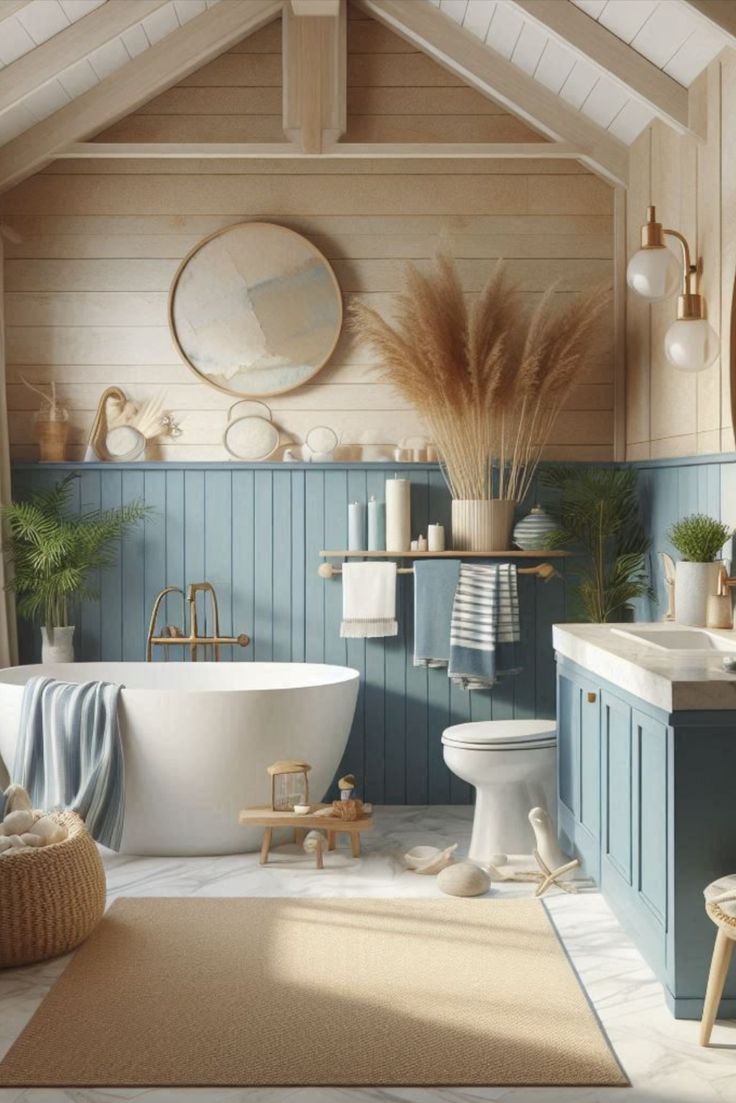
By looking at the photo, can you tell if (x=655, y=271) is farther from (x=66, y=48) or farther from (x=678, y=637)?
(x=66, y=48)

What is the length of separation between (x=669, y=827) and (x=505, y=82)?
3.37 metres

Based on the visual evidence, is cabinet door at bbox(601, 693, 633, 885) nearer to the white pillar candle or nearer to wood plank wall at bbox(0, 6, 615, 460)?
the white pillar candle

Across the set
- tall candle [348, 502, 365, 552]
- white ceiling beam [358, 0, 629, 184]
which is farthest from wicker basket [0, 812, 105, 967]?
white ceiling beam [358, 0, 629, 184]

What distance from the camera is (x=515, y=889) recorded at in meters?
3.91

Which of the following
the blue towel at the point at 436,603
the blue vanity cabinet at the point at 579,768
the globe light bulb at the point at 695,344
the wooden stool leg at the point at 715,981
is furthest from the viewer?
the blue towel at the point at 436,603

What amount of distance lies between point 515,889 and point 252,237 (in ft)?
9.37

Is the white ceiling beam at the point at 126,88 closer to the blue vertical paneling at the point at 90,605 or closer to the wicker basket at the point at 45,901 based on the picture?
the blue vertical paneling at the point at 90,605

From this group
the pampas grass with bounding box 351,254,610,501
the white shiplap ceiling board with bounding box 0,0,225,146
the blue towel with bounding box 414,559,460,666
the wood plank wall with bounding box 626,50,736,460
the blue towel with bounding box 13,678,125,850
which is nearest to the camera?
the wood plank wall with bounding box 626,50,736,460

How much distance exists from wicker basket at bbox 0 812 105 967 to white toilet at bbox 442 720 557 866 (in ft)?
4.51

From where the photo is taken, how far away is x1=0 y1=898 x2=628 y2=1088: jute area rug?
258 cm

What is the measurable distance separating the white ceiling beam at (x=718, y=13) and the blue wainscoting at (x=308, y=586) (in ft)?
6.91

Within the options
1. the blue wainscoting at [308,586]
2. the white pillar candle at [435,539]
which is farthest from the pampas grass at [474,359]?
the blue wainscoting at [308,586]

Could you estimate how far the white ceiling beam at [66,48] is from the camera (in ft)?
14.6

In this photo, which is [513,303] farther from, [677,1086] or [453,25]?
[677,1086]
